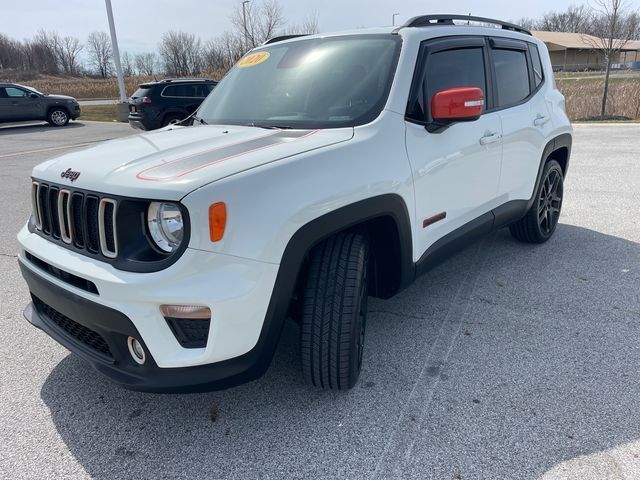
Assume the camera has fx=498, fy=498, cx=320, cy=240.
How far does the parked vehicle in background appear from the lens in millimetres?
18359

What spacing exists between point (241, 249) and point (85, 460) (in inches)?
46.9

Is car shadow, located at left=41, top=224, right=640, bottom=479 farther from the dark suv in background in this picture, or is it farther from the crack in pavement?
the dark suv in background

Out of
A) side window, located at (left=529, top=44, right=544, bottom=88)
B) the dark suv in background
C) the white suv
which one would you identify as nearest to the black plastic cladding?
the white suv

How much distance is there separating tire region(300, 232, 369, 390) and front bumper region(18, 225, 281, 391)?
0.28 m

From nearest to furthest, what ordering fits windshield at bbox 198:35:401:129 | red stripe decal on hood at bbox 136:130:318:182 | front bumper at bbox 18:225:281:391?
1. front bumper at bbox 18:225:281:391
2. red stripe decal on hood at bbox 136:130:318:182
3. windshield at bbox 198:35:401:129

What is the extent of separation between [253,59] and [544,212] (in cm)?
292

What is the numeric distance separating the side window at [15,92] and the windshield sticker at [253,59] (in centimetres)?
1854

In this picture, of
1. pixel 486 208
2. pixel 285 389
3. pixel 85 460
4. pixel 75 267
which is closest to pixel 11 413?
pixel 85 460

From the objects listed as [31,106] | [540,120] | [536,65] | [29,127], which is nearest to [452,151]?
[540,120]

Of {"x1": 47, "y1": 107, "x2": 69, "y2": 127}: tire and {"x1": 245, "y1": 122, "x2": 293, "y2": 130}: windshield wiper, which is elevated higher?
{"x1": 245, "y1": 122, "x2": 293, "y2": 130}: windshield wiper

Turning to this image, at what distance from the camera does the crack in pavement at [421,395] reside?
82.7 inches

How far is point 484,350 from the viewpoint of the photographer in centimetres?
289

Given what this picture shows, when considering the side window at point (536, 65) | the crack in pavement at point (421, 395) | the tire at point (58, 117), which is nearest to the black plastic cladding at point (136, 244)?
the crack in pavement at point (421, 395)

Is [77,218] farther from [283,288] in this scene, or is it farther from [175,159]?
[283,288]
